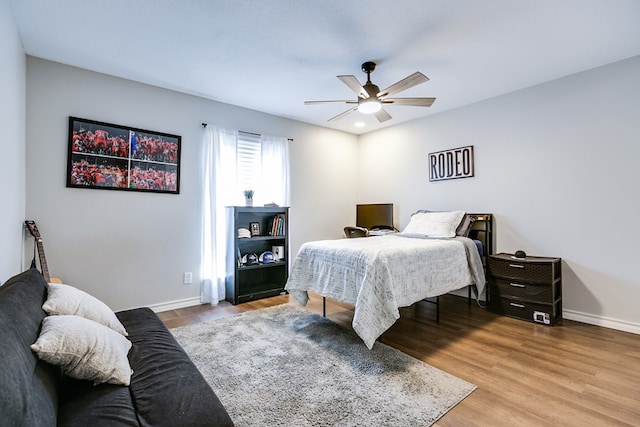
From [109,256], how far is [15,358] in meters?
2.64

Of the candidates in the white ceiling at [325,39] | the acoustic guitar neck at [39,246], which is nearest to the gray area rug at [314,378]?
the acoustic guitar neck at [39,246]

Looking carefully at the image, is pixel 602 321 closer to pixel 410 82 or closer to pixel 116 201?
pixel 410 82

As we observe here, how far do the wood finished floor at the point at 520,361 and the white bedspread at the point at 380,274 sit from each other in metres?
0.40

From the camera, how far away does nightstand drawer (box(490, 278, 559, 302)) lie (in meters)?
2.96

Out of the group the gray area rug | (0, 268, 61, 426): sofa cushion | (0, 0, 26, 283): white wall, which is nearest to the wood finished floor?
the gray area rug

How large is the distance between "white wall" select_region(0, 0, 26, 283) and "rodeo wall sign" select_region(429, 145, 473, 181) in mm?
4362

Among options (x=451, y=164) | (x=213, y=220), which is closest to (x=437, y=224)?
(x=451, y=164)

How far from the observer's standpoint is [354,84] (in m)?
2.60

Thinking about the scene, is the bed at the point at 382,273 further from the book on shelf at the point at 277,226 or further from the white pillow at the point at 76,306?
the white pillow at the point at 76,306

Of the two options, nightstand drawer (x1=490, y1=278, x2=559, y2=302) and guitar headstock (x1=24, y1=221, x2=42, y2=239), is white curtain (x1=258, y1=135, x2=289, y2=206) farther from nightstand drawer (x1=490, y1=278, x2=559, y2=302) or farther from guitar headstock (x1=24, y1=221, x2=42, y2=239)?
nightstand drawer (x1=490, y1=278, x2=559, y2=302)

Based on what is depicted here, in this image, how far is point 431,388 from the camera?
1.87m

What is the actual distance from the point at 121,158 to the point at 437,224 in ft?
12.0

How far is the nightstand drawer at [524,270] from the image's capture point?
9.71ft

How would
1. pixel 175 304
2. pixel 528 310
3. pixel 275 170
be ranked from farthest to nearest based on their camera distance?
pixel 275 170
pixel 175 304
pixel 528 310
